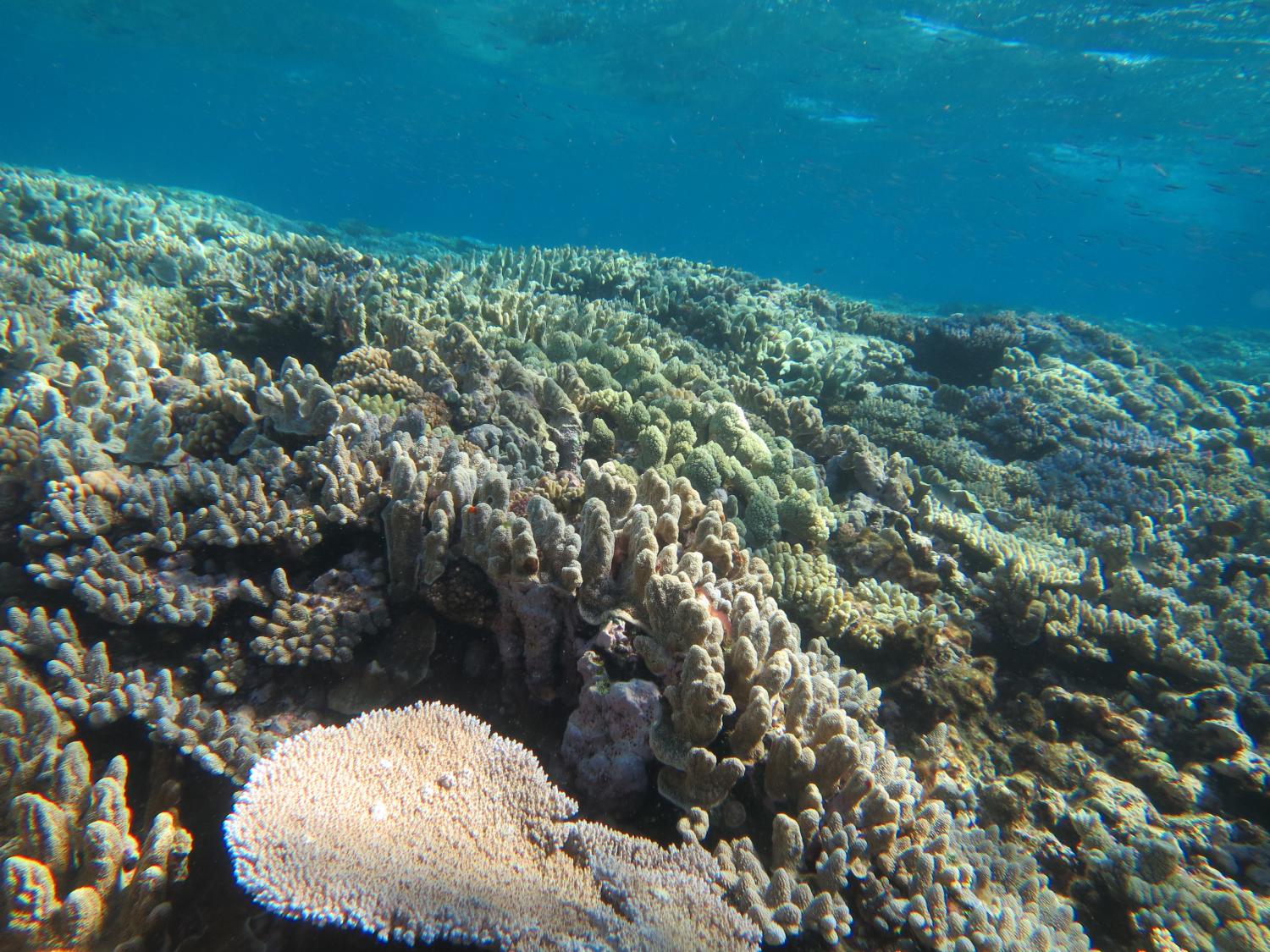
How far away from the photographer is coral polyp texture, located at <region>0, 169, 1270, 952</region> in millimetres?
2113

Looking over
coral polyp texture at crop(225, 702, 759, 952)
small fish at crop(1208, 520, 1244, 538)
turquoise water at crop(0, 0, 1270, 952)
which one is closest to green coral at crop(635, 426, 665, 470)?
turquoise water at crop(0, 0, 1270, 952)

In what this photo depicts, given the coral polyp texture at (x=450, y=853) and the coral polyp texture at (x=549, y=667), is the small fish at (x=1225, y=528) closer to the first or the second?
the coral polyp texture at (x=549, y=667)

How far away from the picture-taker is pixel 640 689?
106 inches

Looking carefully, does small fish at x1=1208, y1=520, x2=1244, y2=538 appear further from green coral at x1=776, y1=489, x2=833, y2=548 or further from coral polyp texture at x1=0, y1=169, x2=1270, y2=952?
green coral at x1=776, y1=489, x2=833, y2=548

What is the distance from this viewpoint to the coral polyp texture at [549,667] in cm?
211

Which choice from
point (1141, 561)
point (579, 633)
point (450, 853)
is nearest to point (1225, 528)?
point (1141, 561)

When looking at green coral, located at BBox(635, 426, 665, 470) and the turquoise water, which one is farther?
green coral, located at BBox(635, 426, 665, 470)

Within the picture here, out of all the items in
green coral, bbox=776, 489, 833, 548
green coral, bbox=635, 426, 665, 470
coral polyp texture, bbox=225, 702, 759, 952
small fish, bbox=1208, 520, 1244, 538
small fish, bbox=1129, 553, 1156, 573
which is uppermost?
small fish, bbox=1208, 520, 1244, 538

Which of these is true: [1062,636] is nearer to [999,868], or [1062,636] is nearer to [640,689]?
[999,868]

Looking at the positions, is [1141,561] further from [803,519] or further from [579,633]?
[579,633]

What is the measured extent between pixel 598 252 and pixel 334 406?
1399 cm

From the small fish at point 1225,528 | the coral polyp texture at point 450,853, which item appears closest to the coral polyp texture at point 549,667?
the coral polyp texture at point 450,853

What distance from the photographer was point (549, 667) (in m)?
3.13

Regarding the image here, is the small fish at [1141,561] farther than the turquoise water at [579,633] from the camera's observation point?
Yes
